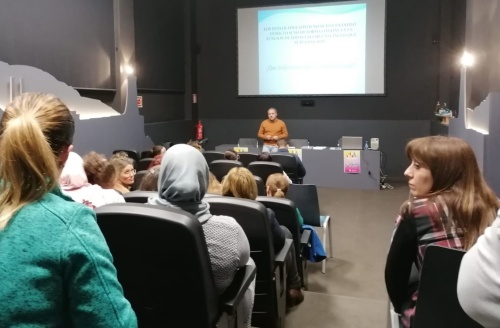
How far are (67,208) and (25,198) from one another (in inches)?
3.1

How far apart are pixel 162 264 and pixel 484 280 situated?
3.26 ft

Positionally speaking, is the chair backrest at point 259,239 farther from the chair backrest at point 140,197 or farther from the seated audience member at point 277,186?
the seated audience member at point 277,186

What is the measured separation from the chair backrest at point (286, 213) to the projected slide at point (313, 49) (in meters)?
5.87

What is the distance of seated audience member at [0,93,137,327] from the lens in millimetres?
782

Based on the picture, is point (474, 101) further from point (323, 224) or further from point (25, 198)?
point (25, 198)

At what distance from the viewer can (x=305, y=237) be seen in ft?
9.63

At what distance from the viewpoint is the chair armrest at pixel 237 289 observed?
1.61m

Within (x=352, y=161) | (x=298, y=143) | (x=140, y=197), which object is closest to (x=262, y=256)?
(x=140, y=197)

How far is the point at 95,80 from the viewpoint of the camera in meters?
6.02

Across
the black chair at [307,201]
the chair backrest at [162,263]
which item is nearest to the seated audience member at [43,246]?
the chair backrest at [162,263]

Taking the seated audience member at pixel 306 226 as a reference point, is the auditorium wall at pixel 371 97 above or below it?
above

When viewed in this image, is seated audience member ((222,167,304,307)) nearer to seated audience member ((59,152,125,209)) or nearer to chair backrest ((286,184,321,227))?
seated audience member ((59,152,125,209))

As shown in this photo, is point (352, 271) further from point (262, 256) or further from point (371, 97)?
point (371, 97)

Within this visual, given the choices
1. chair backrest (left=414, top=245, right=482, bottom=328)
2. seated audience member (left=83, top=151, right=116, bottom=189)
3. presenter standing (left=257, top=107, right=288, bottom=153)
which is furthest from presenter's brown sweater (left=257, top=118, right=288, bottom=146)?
chair backrest (left=414, top=245, right=482, bottom=328)
